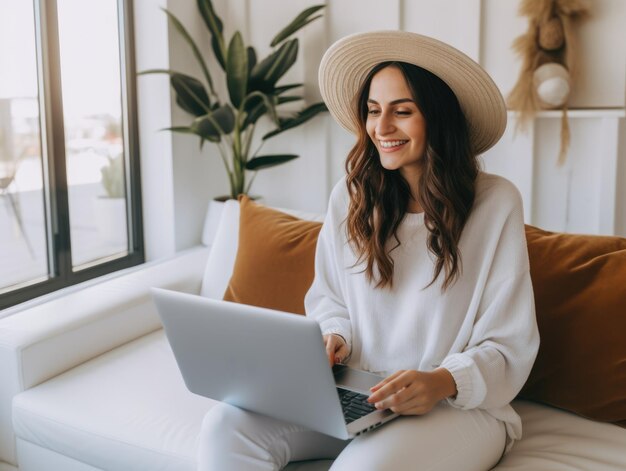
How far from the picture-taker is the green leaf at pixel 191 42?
271cm

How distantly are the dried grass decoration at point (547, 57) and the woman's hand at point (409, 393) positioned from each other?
1.31 metres

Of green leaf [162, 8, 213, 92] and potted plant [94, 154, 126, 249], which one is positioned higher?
green leaf [162, 8, 213, 92]

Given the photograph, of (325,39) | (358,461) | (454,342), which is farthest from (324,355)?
(325,39)

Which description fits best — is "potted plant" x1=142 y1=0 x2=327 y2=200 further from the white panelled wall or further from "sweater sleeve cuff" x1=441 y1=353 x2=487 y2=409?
"sweater sleeve cuff" x1=441 y1=353 x2=487 y2=409

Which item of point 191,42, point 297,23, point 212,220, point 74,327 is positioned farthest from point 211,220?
point 74,327

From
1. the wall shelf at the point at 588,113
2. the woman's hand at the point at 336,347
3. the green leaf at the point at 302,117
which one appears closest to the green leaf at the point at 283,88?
the green leaf at the point at 302,117

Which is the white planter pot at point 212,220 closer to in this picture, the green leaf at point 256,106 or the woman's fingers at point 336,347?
the green leaf at point 256,106

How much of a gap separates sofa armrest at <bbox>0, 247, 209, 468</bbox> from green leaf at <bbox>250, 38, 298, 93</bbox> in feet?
2.47

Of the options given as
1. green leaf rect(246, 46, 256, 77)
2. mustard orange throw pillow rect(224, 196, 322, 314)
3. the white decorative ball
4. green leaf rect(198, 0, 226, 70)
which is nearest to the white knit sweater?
mustard orange throw pillow rect(224, 196, 322, 314)

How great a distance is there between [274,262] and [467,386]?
81cm

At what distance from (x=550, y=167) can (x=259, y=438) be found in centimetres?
157

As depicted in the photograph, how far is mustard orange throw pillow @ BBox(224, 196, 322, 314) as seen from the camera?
204 cm

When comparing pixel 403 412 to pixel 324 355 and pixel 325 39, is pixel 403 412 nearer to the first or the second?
pixel 324 355

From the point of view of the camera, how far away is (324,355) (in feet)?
4.04
